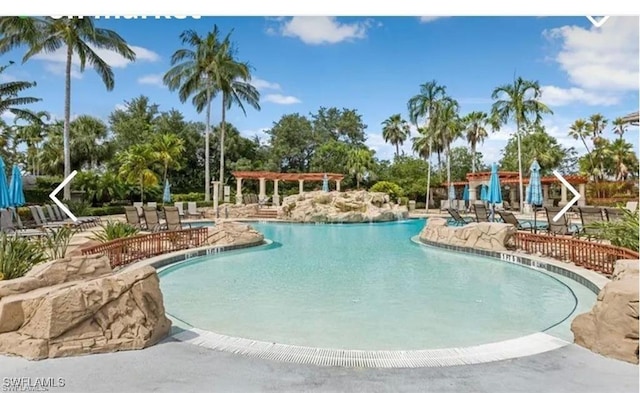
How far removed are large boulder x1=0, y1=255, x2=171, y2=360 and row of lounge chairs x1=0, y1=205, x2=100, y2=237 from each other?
19.0 ft

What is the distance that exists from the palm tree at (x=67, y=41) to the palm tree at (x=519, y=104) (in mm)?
18521

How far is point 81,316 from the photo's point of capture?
3303mm

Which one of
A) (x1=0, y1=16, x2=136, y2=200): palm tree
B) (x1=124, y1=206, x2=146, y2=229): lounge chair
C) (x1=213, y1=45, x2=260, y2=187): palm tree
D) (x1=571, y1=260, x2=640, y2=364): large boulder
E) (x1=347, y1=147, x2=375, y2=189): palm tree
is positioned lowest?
(x1=571, y1=260, x2=640, y2=364): large boulder

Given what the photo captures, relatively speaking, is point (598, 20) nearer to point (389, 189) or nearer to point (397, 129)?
point (389, 189)

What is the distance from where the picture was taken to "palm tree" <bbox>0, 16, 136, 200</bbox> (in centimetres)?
1398

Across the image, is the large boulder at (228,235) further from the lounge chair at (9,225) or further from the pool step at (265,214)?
the pool step at (265,214)

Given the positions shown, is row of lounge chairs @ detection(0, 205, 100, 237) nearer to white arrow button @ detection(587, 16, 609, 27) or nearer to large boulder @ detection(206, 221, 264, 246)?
large boulder @ detection(206, 221, 264, 246)

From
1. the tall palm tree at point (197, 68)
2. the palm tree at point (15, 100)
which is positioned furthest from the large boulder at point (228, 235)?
the palm tree at point (15, 100)

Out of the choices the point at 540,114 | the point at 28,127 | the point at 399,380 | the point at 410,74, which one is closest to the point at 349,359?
the point at 399,380

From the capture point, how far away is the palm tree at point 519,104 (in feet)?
74.6

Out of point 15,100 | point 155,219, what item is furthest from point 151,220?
point 15,100

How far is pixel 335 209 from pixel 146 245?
39.3ft

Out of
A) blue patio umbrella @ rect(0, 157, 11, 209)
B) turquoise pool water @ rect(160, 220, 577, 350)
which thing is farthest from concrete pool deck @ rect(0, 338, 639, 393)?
blue patio umbrella @ rect(0, 157, 11, 209)

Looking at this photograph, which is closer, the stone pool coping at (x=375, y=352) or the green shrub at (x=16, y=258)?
the stone pool coping at (x=375, y=352)
